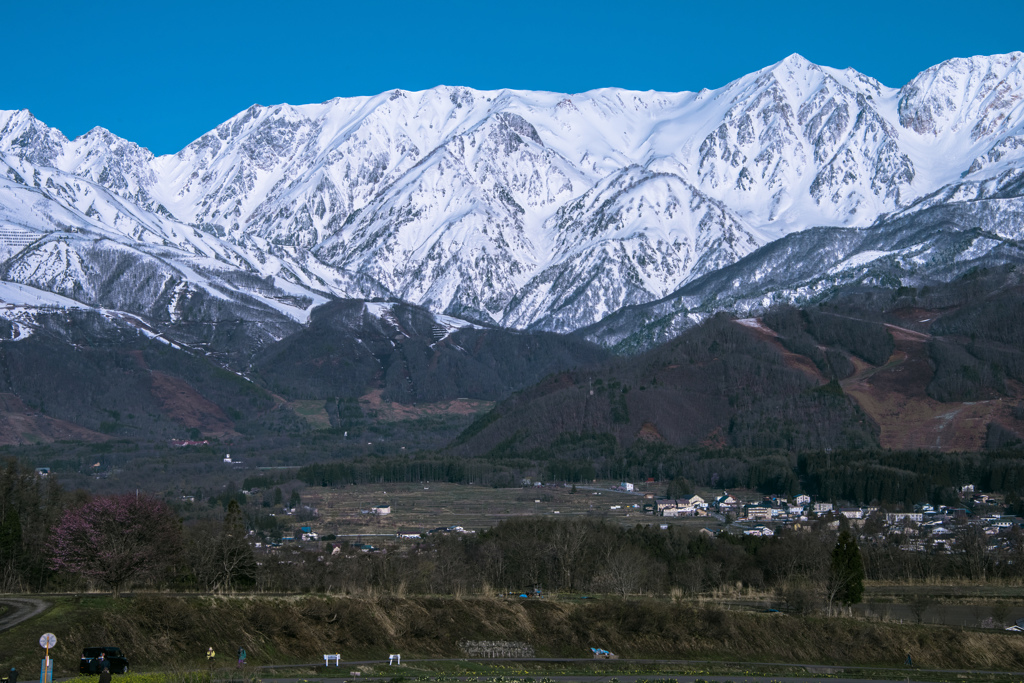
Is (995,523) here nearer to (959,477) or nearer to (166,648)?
(959,477)

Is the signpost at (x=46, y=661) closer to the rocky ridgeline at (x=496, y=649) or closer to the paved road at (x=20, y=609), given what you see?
the paved road at (x=20, y=609)

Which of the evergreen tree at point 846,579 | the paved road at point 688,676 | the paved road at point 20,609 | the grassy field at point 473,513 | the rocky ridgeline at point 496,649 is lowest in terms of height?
the paved road at point 688,676

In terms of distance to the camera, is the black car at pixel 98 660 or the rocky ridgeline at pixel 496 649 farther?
the rocky ridgeline at pixel 496 649

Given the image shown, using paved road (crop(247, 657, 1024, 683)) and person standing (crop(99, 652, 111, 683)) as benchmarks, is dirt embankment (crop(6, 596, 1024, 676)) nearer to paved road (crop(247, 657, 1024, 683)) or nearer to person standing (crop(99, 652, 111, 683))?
paved road (crop(247, 657, 1024, 683))

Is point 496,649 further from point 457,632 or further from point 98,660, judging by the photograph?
point 98,660

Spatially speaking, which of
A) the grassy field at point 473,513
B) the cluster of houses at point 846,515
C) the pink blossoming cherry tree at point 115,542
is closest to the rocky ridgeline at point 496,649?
the pink blossoming cherry tree at point 115,542

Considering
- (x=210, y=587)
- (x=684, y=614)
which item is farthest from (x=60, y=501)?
(x=684, y=614)
